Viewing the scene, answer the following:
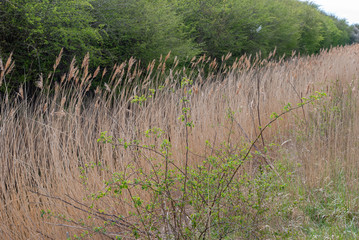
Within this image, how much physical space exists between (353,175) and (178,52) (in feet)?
18.8

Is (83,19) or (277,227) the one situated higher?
(83,19)

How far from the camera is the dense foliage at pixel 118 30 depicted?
5.91 meters

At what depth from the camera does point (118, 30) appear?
24.9ft

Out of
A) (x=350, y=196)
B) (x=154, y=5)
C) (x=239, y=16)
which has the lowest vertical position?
(x=350, y=196)

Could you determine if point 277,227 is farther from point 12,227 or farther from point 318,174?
point 12,227

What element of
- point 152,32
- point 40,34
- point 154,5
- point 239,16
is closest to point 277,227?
point 40,34

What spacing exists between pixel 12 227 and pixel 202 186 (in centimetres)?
144

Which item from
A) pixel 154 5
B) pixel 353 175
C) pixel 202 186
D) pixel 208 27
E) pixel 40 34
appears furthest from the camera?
pixel 208 27

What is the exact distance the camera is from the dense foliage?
5910 millimetres

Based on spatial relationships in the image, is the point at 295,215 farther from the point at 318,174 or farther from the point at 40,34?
the point at 40,34

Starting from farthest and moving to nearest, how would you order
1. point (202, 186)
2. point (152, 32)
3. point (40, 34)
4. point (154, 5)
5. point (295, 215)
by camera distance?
1. point (154, 5)
2. point (152, 32)
3. point (40, 34)
4. point (295, 215)
5. point (202, 186)

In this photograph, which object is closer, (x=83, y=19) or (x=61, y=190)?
(x=61, y=190)

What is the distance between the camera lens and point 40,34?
6.13m

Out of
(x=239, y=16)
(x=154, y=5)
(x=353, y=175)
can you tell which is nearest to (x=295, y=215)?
(x=353, y=175)
